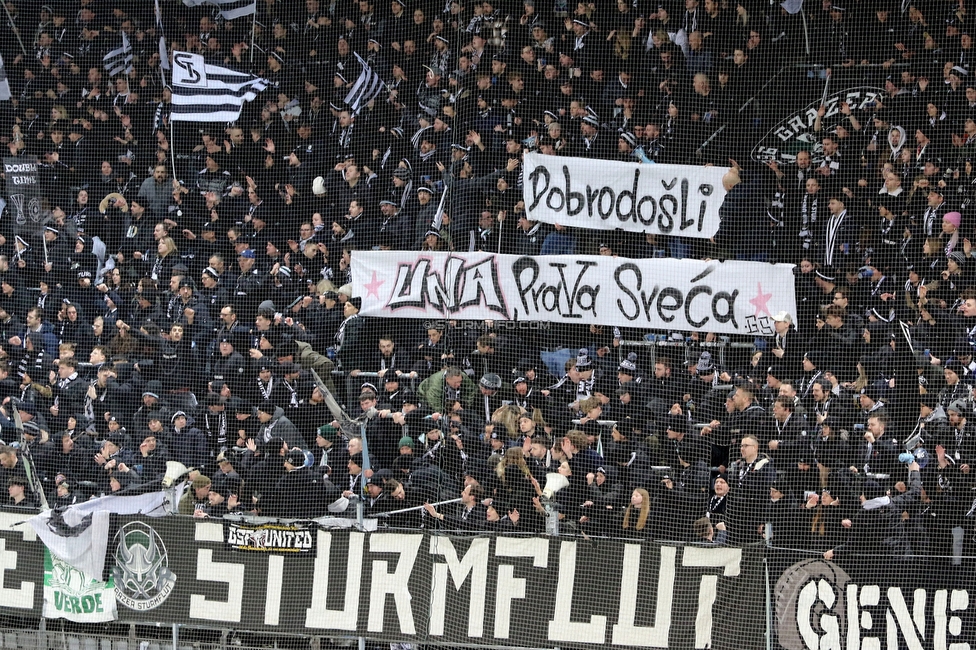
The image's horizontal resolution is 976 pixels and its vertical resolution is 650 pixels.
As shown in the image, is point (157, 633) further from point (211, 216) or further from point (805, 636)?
point (805, 636)

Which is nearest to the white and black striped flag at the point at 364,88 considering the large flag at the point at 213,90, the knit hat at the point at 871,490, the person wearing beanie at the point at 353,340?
the large flag at the point at 213,90

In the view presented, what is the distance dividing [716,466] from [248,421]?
401cm

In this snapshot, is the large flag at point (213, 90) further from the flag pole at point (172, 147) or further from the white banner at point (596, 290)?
the white banner at point (596, 290)

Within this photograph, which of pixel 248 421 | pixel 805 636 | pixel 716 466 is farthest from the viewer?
pixel 248 421

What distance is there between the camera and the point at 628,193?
8484mm

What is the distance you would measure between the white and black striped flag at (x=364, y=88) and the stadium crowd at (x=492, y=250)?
0.18 feet

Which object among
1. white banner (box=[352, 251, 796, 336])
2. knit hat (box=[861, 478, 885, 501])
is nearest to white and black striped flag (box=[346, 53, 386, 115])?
white banner (box=[352, 251, 796, 336])

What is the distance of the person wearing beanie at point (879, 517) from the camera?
26.1ft

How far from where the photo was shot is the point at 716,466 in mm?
8219

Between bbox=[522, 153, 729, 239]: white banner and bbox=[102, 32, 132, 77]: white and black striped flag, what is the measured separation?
13.2 ft

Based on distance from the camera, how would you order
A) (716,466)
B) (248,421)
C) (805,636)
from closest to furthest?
1. (805,636)
2. (716,466)
3. (248,421)

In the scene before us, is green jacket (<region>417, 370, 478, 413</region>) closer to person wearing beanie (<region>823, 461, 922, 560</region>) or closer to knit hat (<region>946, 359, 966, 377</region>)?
person wearing beanie (<region>823, 461, 922, 560</region>)

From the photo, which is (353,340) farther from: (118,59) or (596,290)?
(118,59)

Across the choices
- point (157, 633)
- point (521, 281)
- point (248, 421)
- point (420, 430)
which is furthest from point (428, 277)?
point (157, 633)
